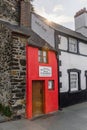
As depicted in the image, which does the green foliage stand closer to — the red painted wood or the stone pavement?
the stone pavement

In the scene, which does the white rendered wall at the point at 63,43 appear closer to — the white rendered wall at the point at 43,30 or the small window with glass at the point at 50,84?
the white rendered wall at the point at 43,30

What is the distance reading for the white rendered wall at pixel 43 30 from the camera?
49.5 feet

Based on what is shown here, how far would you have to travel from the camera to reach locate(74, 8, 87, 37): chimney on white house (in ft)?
67.9

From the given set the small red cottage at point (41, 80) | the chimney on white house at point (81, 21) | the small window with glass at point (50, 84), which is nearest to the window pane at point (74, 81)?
the small red cottage at point (41, 80)

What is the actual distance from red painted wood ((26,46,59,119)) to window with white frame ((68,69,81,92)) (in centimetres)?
217

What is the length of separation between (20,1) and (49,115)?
25.3 ft

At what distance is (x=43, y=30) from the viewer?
52.0ft

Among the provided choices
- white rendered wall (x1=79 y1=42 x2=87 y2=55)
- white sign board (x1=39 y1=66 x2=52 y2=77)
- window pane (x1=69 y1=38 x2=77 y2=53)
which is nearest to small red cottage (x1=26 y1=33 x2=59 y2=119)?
white sign board (x1=39 y1=66 x2=52 y2=77)

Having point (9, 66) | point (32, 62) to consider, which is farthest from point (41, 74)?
point (9, 66)

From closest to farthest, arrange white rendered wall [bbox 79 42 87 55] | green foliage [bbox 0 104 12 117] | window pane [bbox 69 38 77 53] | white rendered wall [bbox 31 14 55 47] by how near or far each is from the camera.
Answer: green foliage [bbox 0 104 12 117] < white rendered wall [bbox 31 14 55 47] < window pane [bbox 69 38 77 53] < white rendered wall [bbox 79 42 87 55]

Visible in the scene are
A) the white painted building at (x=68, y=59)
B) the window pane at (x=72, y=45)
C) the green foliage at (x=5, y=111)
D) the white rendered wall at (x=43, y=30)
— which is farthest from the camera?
the window pane at (x=72, y=45)

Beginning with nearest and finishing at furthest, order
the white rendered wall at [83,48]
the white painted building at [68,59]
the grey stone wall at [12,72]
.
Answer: the grey stone wall at [12,72], the white painted building at [68,59], the white rendered wall at [83,48]

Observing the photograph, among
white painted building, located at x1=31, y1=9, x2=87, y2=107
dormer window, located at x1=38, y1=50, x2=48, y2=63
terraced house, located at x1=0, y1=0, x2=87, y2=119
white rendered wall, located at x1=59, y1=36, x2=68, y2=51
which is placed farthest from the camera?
white rendered wall, located at x1=59, y1=36, x2=68, y2=51

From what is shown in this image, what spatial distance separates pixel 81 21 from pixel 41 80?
10.6 meters
